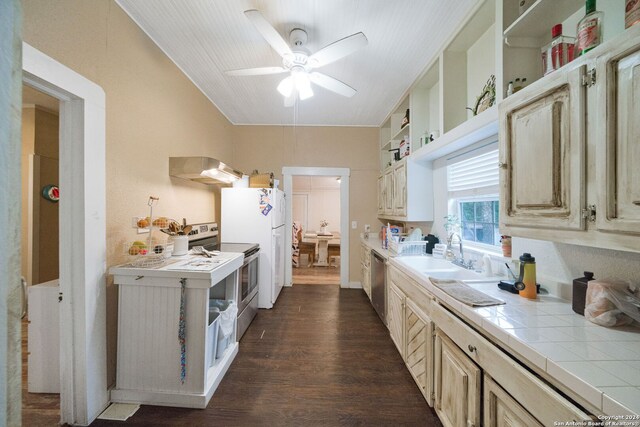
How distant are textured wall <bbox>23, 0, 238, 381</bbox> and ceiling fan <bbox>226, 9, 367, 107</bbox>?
72 cm

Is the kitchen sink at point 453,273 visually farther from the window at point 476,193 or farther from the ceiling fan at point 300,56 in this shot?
the ceiling fan at point 300,56

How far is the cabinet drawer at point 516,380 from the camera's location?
2.60ft

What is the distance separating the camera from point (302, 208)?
732cm

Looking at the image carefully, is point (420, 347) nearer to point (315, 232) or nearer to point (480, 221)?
point (480, 221)

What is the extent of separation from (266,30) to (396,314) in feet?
8.14

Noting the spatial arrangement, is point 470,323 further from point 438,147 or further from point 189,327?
point 189,327

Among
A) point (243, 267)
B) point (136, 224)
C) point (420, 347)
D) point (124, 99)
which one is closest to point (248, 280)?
point (243, 267)

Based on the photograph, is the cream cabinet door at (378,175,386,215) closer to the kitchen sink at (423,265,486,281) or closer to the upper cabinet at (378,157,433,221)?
the upper cabinet at (378,157,433,221)

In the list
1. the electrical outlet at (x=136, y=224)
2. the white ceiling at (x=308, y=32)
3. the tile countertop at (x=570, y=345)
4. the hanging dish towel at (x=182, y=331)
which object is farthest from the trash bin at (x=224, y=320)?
the white ceiling at (x=308, y=32)

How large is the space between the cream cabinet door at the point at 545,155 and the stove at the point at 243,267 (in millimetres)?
2250

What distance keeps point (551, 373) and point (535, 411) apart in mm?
169

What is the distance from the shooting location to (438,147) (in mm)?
2229

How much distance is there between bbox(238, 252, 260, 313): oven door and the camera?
257cm

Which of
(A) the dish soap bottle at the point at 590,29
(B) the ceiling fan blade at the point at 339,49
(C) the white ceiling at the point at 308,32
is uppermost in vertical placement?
(C) the white ceiling at the point at 308,32
